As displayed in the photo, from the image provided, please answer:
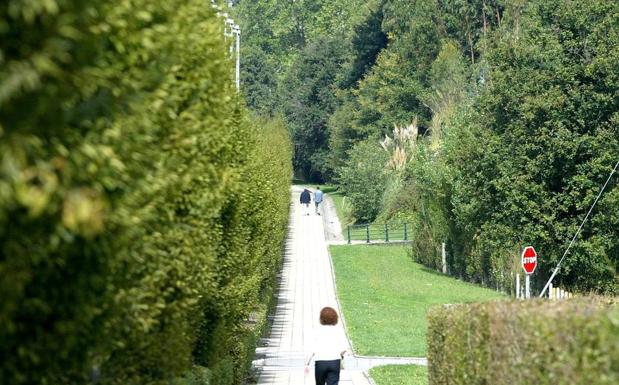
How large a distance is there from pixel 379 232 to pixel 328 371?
48.3 meters

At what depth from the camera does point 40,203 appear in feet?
15.8

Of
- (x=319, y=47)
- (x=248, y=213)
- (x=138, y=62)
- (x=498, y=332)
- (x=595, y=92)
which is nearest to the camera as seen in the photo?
(x=138, y=62)

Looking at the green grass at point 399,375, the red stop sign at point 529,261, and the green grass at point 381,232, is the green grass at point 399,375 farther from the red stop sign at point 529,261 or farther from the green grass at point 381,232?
the green grass at point 381,232

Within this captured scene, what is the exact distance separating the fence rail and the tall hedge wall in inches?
2022

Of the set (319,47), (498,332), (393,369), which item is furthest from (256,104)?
(498,332)

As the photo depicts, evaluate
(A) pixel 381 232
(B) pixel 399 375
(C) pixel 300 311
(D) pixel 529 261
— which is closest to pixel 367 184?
(A) pixel 381 232

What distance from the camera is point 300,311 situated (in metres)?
41.2

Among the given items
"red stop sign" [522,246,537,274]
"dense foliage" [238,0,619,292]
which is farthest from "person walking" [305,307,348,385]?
"dense foliage" [238,0,619,292]

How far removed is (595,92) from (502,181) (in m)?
4.25

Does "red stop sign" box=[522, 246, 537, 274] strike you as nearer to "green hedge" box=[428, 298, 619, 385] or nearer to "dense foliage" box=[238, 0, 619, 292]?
"dense foliage" box=[238, 0, 619, 292]

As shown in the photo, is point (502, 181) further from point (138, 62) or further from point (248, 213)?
point (138, 62)

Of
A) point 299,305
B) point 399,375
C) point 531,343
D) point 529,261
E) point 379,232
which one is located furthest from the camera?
point 379,232

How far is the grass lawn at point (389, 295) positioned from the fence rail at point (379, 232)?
3.87ft

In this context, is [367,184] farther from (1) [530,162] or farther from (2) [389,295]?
(1) [530,162]
